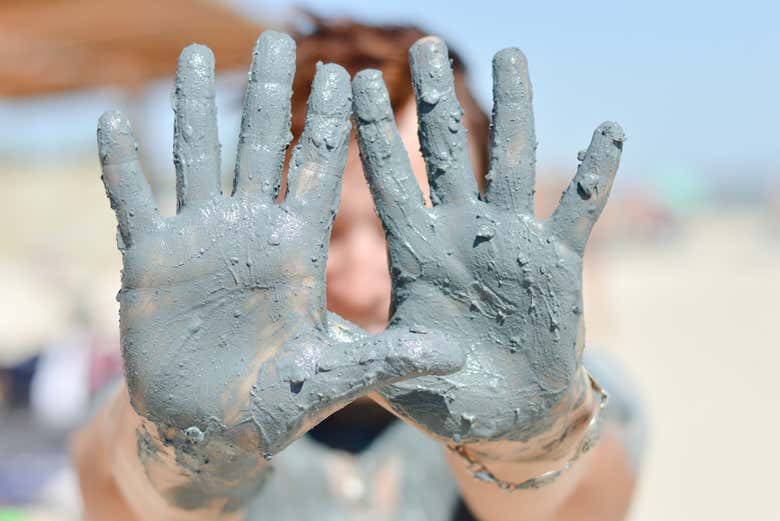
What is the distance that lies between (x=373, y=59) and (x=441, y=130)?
0.49 metres

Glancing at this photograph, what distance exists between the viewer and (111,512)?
1267 millimetres

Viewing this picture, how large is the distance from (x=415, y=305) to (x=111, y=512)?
0.79 meters

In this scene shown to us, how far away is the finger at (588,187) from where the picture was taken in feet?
2.75

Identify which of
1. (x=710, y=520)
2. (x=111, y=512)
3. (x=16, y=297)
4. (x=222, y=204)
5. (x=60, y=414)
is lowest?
(x=16, y=297)

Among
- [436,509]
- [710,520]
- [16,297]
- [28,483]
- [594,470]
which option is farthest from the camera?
[16,297]

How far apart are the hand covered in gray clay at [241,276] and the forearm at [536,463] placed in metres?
0.20

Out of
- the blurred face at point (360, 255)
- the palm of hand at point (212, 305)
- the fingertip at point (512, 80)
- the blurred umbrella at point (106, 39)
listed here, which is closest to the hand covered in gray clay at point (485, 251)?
the fingertip at point (512, 80)

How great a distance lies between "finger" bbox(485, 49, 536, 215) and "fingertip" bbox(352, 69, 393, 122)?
0.14m

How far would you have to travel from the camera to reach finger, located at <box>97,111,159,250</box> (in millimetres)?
818

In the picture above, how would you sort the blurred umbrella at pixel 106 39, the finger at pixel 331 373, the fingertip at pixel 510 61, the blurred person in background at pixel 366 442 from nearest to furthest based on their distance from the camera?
the finger at pixel 331 373
the fingertip at pixel 510 61
the blurred person in background at pixel 366 442
the blurred umbrella at pixel 106 39

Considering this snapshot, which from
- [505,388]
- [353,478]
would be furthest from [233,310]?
[353,478]

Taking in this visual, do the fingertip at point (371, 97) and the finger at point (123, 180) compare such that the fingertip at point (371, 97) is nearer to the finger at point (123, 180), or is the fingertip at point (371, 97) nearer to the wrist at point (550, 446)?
the finger at point (123, 180)

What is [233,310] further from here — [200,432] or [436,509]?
[436,509]

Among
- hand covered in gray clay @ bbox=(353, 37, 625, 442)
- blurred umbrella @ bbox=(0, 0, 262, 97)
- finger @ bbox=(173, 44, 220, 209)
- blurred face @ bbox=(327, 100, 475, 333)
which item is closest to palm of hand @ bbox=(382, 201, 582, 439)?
hand covered in gray clay @ bbox=(353, 37, 625, 442)
